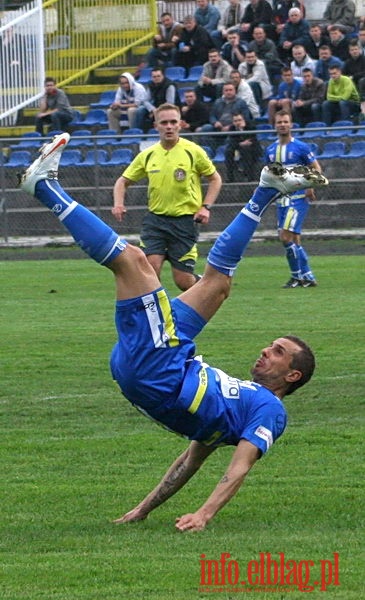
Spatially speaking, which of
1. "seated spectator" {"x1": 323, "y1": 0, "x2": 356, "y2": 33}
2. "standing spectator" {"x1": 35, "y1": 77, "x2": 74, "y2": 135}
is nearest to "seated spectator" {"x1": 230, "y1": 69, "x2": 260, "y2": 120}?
"seated spectator" {"x1": 323, "y1": 0, "x2": 356, "y2": 33}

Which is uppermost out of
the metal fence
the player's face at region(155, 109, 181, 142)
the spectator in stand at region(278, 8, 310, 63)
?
the player's face at region(155, 109, 181, 142)

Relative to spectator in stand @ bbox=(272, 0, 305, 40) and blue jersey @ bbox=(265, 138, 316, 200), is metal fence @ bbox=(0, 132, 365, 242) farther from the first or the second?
blue jersey @ bbox=(265, 138, 316, 200)

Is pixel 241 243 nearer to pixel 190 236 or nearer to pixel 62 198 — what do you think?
pixel 62 198

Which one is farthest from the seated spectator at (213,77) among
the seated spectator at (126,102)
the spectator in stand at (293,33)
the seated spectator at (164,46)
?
the seated spectator at (164,46)

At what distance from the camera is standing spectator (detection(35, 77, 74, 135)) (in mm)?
28062

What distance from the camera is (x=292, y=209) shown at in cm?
1817

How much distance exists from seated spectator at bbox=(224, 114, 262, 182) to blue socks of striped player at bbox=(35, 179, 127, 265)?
17.1 m

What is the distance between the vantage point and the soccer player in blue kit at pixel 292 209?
696 inches

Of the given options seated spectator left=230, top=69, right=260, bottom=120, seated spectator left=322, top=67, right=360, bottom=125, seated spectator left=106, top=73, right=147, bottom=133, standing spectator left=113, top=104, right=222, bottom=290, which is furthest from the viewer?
seated spectator left=106, top=73, right=147, bottom=133

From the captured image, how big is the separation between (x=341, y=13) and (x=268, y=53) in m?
2.08

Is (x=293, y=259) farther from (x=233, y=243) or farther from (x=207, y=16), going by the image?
(x=207, y=16)

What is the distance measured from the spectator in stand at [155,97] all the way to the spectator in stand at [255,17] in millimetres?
2374

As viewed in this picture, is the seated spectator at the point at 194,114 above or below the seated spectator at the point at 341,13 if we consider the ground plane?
below

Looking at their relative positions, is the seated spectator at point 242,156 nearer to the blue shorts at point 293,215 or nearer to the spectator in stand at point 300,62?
the spectator in stand at point 300,62
